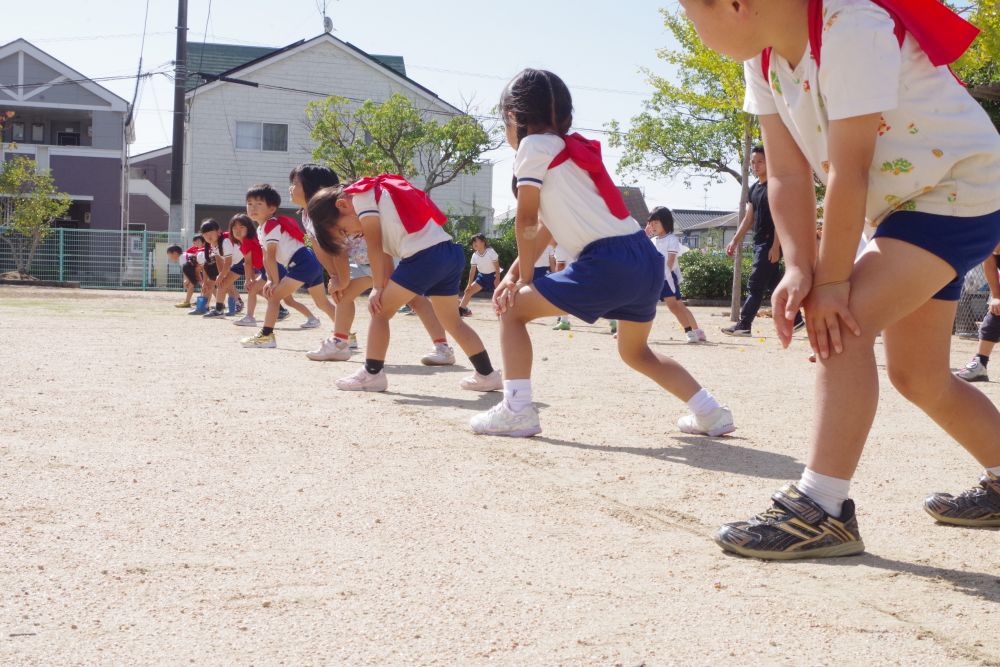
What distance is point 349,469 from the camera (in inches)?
150

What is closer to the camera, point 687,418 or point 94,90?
point 687,418

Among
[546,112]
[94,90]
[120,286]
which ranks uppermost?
[94,90]

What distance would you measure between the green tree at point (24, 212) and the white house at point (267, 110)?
5.86 meters

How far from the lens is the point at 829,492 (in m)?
2.64

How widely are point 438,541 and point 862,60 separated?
1.65 meters

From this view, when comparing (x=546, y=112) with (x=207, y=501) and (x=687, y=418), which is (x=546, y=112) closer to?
(x=687, y=418)

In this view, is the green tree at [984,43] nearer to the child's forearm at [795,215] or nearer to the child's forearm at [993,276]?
the child's forearm at [993,276]

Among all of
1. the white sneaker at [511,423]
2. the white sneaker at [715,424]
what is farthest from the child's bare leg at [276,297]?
the white sneaker at [715,424]

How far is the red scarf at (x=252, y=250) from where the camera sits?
541 inches

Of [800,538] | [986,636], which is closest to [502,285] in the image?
[800,538]

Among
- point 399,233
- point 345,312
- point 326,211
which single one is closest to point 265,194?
point 345,312

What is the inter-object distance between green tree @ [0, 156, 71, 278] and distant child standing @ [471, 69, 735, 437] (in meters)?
27.2

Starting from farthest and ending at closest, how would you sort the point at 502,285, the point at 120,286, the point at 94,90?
the point at 94,90 < the point at 120,286 < the point at 502,285

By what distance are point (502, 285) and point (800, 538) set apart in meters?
2.32
